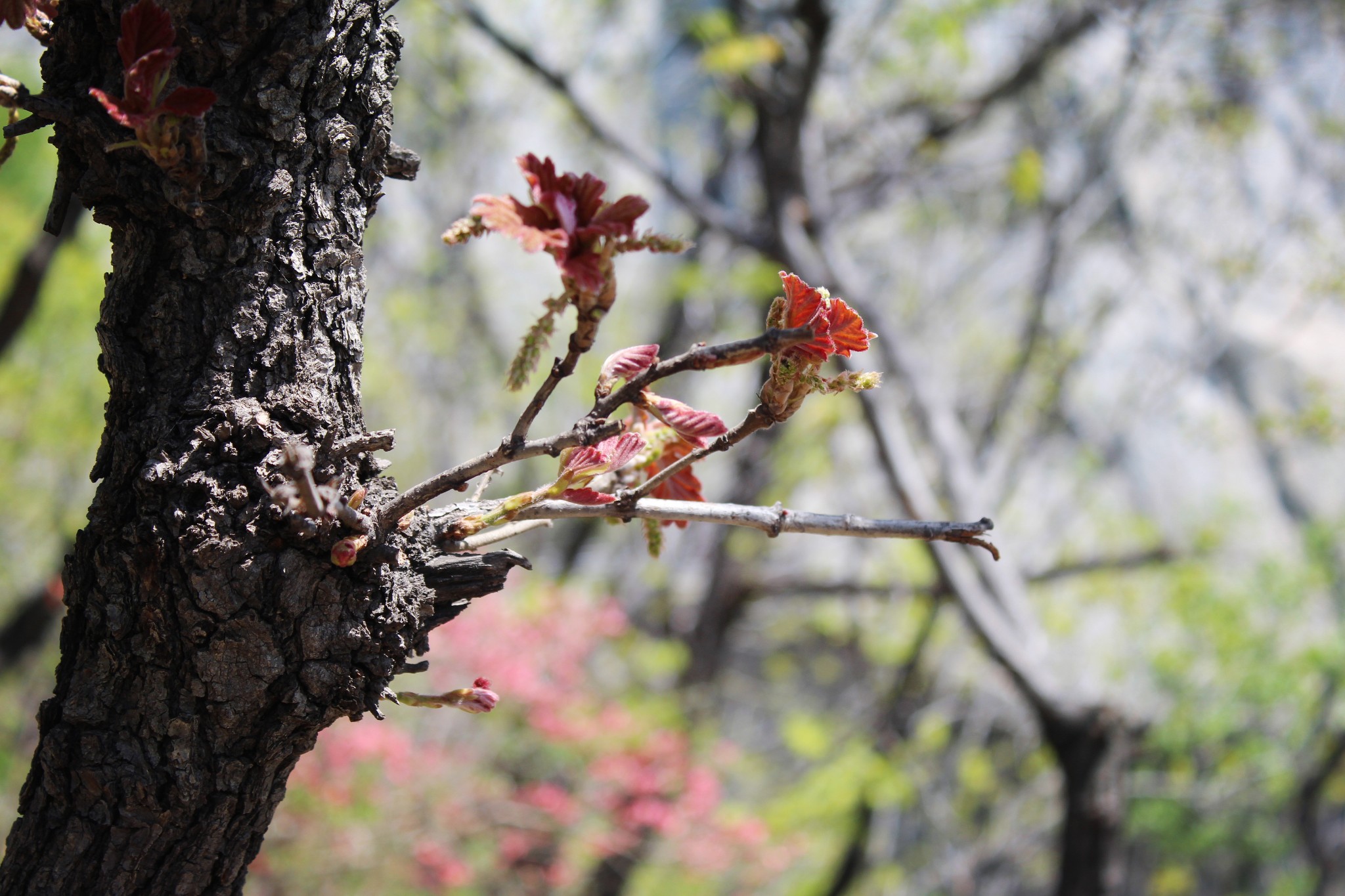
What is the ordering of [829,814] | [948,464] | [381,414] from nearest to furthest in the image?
[948,464]
[829,814]
[381,414]

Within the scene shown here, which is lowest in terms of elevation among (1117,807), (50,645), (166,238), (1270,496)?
(166,238)

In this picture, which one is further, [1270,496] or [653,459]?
[1270,496]

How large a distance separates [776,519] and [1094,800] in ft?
8.34

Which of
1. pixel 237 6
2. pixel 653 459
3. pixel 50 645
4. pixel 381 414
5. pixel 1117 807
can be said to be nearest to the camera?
pixel 237 6

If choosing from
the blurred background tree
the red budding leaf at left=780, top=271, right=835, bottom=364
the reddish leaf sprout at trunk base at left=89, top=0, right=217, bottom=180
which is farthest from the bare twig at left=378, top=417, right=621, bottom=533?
the blurred background tree

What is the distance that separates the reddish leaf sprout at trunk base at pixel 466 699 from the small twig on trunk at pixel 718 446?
193mm

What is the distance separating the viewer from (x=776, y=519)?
737 millimetres

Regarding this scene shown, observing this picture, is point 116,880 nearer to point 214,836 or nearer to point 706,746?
point 214,836

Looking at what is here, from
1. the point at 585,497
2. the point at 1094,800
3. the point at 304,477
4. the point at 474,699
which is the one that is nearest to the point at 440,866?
the point at 1094,800

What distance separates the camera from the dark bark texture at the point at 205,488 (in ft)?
2.29

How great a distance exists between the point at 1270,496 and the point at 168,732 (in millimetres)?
7692

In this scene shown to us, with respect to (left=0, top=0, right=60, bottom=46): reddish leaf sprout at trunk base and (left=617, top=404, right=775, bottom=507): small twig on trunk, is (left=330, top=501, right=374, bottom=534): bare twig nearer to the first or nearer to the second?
(left=617, top=404, right=775, bottom=507): small twig on trunk

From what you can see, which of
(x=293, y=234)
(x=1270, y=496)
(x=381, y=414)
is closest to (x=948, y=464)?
(x=293, y=234)

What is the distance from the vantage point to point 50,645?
198 inches
